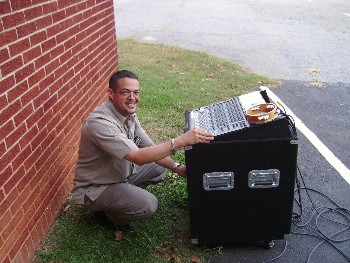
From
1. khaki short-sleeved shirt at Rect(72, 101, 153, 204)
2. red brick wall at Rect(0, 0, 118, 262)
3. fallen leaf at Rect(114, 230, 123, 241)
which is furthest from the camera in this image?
fallen leaf at Rect(114, 230, 123, 241)

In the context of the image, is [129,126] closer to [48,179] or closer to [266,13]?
[48,179]

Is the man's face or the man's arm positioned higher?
the man's face

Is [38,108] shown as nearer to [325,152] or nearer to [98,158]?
[98,158]

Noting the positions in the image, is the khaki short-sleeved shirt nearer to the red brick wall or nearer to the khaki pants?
the khaki pants

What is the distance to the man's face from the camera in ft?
9.46

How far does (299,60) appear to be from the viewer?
30.2 ft

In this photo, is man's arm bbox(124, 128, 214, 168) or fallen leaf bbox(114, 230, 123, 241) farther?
fallen leaf bbox(114, 230, 123, 241)

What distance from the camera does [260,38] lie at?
11.4 metres

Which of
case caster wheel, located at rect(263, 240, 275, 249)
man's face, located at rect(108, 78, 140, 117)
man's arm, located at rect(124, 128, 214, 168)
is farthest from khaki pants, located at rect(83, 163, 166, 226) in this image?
case caster wheel, located at rect(263, 240, 275, 249)

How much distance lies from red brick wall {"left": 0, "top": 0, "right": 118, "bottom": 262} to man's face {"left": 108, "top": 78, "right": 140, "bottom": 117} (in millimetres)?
541

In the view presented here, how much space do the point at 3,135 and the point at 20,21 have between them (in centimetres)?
76

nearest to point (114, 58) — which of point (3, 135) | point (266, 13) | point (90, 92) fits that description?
point (90, 92)

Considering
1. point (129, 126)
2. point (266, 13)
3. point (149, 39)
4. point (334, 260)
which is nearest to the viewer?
point (334, 260)

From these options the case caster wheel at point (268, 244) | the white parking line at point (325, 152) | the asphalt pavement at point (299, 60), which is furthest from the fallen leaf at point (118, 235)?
the white parking line at point (325, 152)
